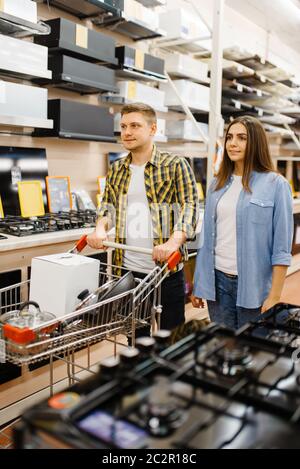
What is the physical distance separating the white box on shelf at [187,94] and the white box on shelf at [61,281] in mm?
2761

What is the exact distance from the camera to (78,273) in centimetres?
174

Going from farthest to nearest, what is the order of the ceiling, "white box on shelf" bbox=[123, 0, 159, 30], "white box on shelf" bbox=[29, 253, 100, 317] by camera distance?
the ceiling
"white box on shelf" bbox=[123, 0, 159, 30]
"white box on shelf" bbox=[29, 253, 100, 317]

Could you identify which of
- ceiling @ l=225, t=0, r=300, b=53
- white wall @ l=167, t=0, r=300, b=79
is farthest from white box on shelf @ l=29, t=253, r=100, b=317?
ceiling @ l=225, t=0, r=300, b=53

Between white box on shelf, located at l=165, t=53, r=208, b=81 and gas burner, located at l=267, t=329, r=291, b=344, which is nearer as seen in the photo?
gas burner, located at l=267, t=329, r=291, b=344

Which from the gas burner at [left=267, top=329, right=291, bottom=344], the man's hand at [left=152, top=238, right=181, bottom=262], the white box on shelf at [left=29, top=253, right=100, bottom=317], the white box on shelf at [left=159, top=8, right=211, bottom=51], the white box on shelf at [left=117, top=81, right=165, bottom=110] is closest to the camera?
the gas burner at [left=267, top=329, right=291, bottom=344]

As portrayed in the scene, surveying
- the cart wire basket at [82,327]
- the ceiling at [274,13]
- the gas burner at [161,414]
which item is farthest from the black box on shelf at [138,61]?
the gas burner at [161,414]

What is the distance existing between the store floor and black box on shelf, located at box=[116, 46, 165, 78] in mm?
1988

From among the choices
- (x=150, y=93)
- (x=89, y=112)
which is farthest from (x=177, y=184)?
(x=150, y=93)

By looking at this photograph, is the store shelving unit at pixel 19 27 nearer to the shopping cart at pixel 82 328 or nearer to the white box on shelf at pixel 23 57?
the white box on shelf at pixel 23 57

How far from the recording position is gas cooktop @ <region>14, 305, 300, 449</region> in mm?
653

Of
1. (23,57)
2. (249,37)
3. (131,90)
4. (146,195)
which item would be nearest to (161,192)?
(146,195)

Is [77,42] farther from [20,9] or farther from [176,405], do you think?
[176,405]

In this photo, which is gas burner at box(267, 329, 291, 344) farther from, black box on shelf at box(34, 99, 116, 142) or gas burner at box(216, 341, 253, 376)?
black box on shelf at box(34, 99, 116, 142)

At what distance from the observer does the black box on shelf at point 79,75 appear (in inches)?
116
